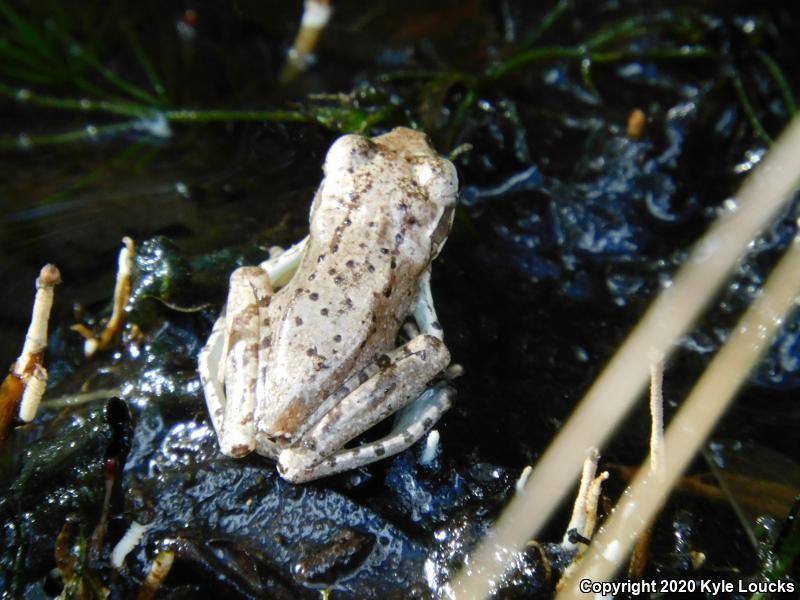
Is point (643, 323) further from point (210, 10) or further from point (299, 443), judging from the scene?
point (210, 10)

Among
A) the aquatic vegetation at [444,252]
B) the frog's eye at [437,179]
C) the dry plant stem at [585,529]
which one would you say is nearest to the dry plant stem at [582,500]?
the dry plant stem at [585,529]

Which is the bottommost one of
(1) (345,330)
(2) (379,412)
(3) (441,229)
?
(2) (379,412)

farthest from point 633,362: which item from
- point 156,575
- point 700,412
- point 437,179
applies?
point 156,575

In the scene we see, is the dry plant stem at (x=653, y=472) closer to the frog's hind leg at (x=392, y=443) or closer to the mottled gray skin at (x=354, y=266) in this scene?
the frog's hind leg at (x=392, y=443)

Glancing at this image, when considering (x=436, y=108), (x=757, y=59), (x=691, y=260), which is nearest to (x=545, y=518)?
(x=691, y=260)

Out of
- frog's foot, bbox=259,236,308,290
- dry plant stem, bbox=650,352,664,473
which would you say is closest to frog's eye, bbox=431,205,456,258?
frog's foot, bbox=259,236,308,290

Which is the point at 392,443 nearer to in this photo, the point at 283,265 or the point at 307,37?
the point at 283,265

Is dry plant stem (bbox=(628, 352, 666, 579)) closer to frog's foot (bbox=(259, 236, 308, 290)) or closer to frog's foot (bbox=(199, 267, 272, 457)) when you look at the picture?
frog's foot (bbox=(199, 267, 272, 457))
